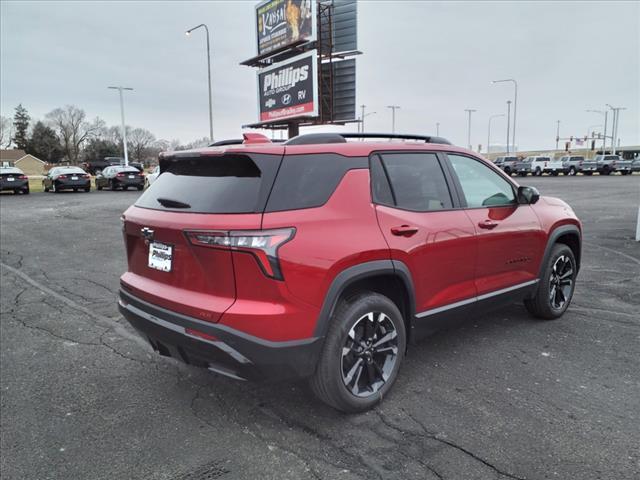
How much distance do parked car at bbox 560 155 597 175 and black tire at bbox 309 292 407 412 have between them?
45785mm

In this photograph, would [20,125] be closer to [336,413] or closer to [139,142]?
[139,142]

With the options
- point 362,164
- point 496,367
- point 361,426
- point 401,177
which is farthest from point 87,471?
point 496,367

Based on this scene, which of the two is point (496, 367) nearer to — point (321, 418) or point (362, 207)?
point (321, 418)

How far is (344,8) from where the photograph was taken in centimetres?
2927

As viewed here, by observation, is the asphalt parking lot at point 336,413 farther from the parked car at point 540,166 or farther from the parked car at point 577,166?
the parked car at point 577,166

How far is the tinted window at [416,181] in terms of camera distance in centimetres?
335

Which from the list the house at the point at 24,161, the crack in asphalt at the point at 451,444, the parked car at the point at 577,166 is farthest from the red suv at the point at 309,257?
the house at the point at 24,161

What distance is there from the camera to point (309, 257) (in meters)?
2.69

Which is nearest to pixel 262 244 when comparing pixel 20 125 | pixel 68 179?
Result: pixel 68 179

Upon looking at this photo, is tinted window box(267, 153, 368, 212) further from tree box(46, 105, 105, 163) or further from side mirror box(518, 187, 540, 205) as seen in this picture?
tree box(46, 105, 105, 163)

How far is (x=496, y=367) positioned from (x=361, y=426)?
4.44 feet

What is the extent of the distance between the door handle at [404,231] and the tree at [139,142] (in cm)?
10058

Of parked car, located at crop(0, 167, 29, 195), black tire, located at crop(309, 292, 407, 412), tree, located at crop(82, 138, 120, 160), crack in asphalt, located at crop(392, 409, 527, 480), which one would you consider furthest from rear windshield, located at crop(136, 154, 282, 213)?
tree, located at crop(82, 138, 120, 160)

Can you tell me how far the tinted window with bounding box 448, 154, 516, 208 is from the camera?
3.90m
